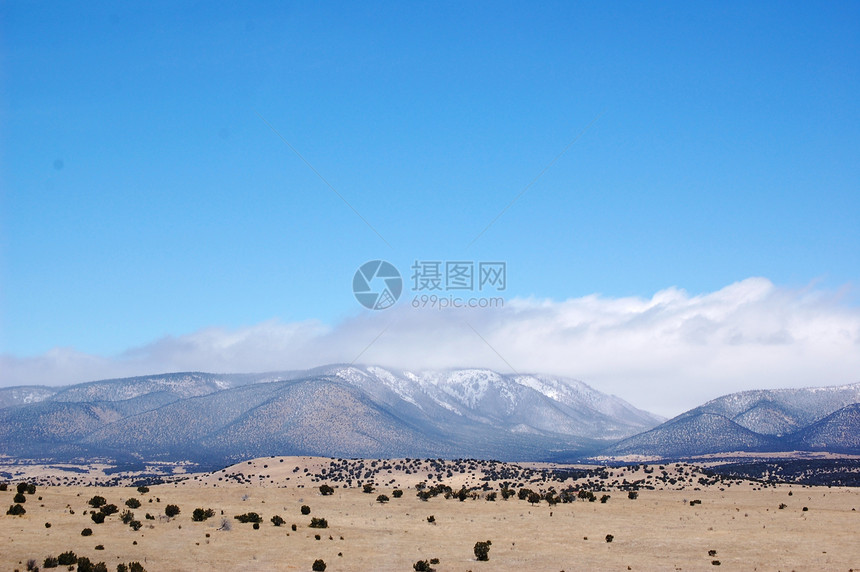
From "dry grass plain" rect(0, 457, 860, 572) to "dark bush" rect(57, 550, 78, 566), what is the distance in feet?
4.04

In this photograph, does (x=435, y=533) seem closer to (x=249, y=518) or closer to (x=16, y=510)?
(x=249, y=518)

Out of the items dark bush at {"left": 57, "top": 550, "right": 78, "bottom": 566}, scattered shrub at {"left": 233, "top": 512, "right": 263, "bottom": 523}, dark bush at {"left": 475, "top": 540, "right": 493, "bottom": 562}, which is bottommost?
dark bush at {"left": 475, "top": 540, "right": 493, "bottom": 562}

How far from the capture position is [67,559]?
139 ft

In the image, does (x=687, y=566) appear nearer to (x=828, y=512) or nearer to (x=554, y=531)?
(x=554, y=531)

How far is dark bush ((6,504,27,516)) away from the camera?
54.2 m

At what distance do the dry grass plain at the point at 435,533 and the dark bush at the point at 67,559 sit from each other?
1.23 metres

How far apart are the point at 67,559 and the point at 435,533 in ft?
84.2

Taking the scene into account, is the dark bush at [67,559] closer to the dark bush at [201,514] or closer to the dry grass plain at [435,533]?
the dry grass plain at [435,533]

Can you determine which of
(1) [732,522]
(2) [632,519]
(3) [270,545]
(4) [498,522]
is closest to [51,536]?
(3) [270,545]

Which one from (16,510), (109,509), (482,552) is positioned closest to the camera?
(482,552)

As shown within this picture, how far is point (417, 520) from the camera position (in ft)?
214

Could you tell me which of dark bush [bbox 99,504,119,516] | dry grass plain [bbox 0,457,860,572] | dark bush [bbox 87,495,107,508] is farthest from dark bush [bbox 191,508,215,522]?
dark bush [bbox 87,495,107,508]

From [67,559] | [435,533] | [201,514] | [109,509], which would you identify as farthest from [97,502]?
[435,533]

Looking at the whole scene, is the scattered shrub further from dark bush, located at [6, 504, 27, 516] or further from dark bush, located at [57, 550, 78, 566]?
dark bush, located at [57, 550, 78, 566]
